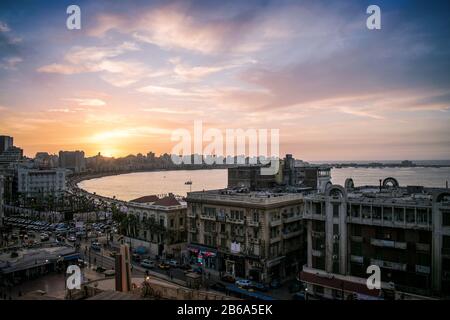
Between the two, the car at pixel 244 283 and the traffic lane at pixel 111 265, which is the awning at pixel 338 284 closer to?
the car at pixel 244 283

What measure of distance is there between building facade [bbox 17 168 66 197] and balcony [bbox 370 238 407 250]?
81.4 meters

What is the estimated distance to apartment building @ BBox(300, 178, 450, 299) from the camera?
2014 cm

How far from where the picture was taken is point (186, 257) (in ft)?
113

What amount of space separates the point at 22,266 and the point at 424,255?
27.6 m

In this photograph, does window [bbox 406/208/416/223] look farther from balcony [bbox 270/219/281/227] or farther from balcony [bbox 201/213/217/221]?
balcony [bbox 201/213/217/221]

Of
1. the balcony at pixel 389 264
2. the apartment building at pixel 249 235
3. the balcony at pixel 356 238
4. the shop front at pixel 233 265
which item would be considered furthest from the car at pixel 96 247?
the balcony at pixel 389 264

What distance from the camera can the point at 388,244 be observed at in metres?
21.9

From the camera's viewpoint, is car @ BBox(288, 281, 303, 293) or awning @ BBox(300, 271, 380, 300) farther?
car @ BBox(288, 281, 303, 293)

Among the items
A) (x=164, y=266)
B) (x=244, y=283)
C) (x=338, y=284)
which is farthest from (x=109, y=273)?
(x=338, y=284)

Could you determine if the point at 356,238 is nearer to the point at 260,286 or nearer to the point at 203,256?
the point at 260,286

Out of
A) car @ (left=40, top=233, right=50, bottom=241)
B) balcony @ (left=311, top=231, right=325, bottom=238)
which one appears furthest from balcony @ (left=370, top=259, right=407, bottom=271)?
car @ (left=40, top=233, right=50, bottom=241)

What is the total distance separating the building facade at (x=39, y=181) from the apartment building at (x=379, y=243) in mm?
78354

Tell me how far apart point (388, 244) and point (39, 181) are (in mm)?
85946

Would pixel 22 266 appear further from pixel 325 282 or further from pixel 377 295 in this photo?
pixel 377 295
